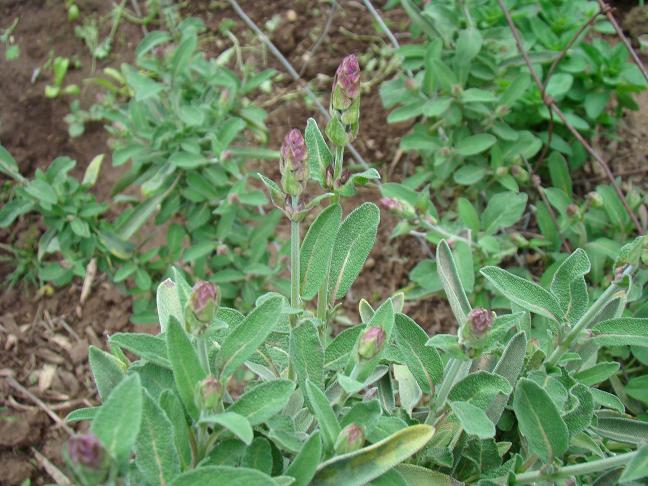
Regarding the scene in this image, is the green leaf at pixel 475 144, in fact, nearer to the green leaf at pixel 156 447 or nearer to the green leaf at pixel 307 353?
the green leaf at pixel 307 353

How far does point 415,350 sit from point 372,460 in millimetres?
257

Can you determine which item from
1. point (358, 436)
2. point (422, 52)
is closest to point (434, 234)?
point (422, 52)

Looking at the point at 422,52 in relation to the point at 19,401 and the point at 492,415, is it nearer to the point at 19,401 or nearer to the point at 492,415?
the point at 492,415

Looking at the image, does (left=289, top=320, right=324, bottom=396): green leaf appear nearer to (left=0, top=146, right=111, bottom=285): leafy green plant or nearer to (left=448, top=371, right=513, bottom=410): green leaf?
(left=448, top=371, right=513, bottom=410): green leaf

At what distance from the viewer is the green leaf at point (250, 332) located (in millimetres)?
1013

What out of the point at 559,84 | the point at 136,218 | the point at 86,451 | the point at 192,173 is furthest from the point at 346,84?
the point at 559,84

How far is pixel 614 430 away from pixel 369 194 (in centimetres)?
193

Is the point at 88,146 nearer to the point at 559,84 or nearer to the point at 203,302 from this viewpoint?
the point at 559,84

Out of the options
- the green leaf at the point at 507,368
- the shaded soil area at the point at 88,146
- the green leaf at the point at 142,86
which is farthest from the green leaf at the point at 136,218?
the green leaf at the point at 507,368

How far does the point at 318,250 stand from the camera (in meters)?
1.19

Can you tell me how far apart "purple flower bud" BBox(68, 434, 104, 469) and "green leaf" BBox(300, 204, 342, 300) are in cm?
53

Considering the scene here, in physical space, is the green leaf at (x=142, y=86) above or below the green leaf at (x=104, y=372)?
above

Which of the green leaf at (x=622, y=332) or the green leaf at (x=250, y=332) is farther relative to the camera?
the green leaf at (x=622, y=332)

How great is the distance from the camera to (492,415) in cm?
120
